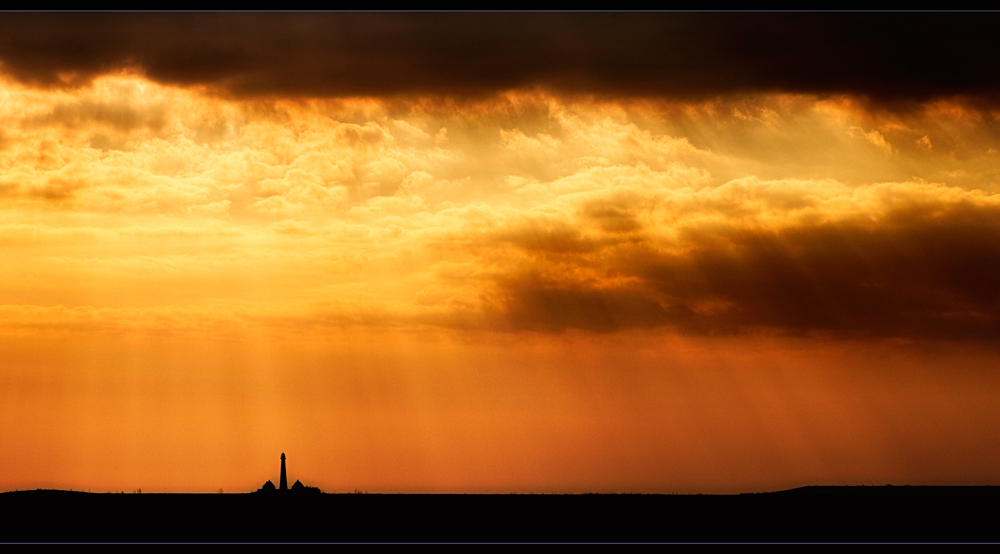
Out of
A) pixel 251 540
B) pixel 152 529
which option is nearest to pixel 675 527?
pixel 251 540

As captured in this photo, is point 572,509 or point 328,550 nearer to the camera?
point 328,550

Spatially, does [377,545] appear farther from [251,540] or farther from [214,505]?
[214,505]

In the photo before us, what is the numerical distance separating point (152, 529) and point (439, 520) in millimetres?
22417

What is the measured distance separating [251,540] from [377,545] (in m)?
8.01

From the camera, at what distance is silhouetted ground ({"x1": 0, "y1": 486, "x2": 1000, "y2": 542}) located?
69125mm

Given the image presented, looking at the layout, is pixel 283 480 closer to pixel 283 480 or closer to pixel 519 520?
pixel 283 480

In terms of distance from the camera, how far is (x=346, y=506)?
93438 mm

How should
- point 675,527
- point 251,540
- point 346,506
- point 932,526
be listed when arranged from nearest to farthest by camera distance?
point 251,540
point 932,526
point 675,527
point 346,506

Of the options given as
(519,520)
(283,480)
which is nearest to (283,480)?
(283,480)

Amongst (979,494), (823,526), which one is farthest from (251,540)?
(979,494)

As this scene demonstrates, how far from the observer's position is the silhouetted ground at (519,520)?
69.1 m

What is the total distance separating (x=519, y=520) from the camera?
87.0m

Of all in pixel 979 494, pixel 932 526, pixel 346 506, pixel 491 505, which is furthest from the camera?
pixel 491 505

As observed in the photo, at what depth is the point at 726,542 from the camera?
2591 inches
